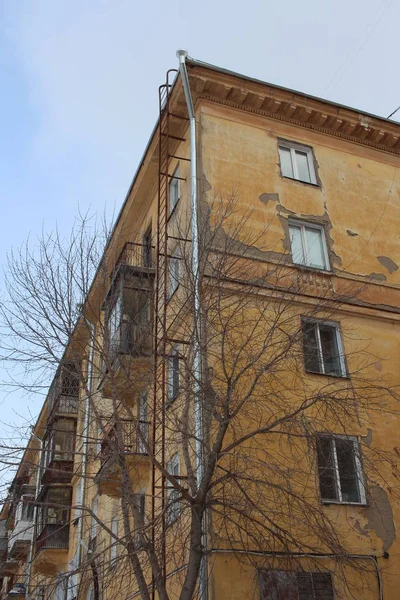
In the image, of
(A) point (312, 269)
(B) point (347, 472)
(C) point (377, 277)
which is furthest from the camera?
(C) point (377, 277)

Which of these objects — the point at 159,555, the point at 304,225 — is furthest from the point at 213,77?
the point at 159,555

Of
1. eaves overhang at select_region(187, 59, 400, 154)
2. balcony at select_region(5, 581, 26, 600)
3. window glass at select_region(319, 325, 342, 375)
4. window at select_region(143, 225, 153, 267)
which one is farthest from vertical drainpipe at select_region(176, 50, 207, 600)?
balcony at select_region(5, 581, 26, 600)

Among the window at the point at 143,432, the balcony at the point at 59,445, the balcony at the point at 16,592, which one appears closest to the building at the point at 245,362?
the window at the point at 143,432

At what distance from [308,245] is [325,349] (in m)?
2.70

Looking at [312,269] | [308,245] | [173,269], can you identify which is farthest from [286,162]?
[173,269]

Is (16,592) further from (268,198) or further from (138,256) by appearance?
(268,198)

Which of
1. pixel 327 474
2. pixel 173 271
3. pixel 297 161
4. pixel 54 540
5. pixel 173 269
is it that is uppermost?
pixel 297 161

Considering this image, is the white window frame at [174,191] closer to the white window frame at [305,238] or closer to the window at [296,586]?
the white window frame at [305,238]

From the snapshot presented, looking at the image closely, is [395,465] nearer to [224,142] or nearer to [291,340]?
[291,340]

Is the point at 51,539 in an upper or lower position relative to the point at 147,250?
lower

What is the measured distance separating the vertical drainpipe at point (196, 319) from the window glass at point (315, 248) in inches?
122

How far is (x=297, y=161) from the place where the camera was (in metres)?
16.5

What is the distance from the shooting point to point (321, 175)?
16484 mm

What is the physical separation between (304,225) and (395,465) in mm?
5837
